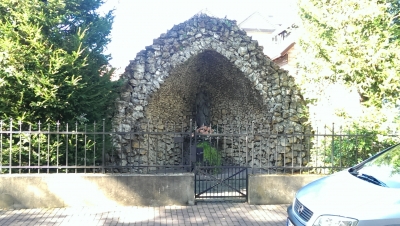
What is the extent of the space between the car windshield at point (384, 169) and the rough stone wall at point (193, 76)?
472 cm

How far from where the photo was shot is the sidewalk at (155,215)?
5773 mm

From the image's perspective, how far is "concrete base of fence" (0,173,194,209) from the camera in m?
6.43

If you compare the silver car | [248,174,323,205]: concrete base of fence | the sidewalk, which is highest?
the silver car

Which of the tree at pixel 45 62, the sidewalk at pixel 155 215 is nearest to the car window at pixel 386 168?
the sidewalk at pixel 155 215

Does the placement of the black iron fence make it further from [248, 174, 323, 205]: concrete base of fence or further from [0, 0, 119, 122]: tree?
[0, 0, 119, 122]: tree

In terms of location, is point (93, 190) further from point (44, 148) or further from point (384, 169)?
point (384, 169)

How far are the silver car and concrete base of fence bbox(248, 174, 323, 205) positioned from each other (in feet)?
7.58

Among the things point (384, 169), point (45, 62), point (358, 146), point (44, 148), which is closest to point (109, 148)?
point (44, 148)

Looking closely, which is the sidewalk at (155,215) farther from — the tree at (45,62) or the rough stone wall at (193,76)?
the rough stone wall at (193,76)

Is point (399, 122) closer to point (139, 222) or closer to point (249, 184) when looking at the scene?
point (249, 184)

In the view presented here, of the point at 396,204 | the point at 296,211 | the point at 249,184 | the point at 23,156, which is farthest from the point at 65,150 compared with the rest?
the point at 396,204

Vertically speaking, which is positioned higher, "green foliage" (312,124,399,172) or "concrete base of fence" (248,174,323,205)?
"green foliage" (312,124,399,172)

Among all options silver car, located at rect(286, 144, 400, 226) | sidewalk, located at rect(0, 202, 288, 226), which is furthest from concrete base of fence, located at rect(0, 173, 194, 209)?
silver car, located at rect(286, 144, 400, 226)

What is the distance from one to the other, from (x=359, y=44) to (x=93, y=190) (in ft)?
21.6
